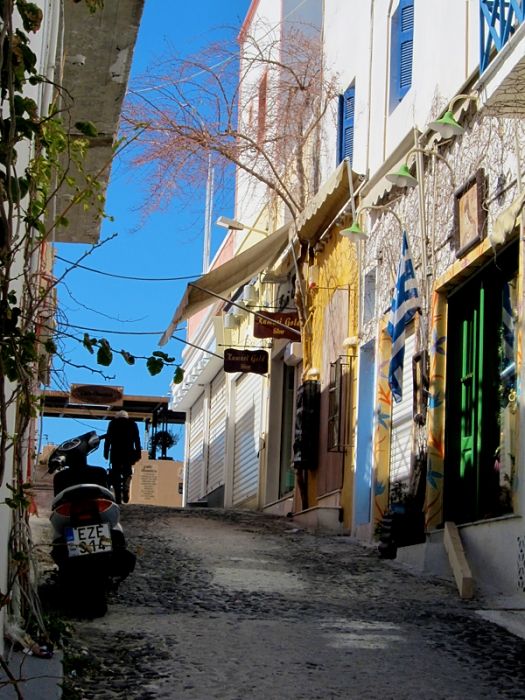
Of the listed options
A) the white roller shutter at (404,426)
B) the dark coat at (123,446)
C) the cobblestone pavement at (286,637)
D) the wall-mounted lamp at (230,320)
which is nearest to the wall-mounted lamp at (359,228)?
the white roller shutter at (404,426)

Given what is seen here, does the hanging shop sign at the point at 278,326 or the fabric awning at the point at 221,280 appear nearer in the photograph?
the fabric awning at the point at 221,280

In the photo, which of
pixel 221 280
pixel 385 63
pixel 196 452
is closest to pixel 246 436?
pixel 221 280

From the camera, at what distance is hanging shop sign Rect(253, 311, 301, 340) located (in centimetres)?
1895

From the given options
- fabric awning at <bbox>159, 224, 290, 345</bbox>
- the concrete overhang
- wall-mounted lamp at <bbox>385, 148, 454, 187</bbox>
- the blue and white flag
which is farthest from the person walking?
wall-mounted lamp at <bbox>385, 148, 454, 187</bbox>

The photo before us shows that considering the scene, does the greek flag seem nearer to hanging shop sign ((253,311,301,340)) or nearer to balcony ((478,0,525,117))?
balcony ((478,0,525,117))

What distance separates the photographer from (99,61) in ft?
37.3

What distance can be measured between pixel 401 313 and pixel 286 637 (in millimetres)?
5450

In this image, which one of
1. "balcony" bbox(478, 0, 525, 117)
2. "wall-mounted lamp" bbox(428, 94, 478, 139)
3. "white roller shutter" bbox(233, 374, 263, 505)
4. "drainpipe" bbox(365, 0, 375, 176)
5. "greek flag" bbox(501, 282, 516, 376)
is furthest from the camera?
"white roller shutter" bbox(233, 374, 263, 505)

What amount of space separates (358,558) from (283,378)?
9314mm

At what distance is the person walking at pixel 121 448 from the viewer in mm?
18141

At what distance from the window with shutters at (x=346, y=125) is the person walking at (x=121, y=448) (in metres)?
4.89

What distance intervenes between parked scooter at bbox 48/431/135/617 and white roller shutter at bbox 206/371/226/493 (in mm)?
17910

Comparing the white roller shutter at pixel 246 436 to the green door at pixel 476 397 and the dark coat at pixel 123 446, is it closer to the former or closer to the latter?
the dark coat at pixel 123 446

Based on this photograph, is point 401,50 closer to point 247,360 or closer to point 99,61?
point 99,61
